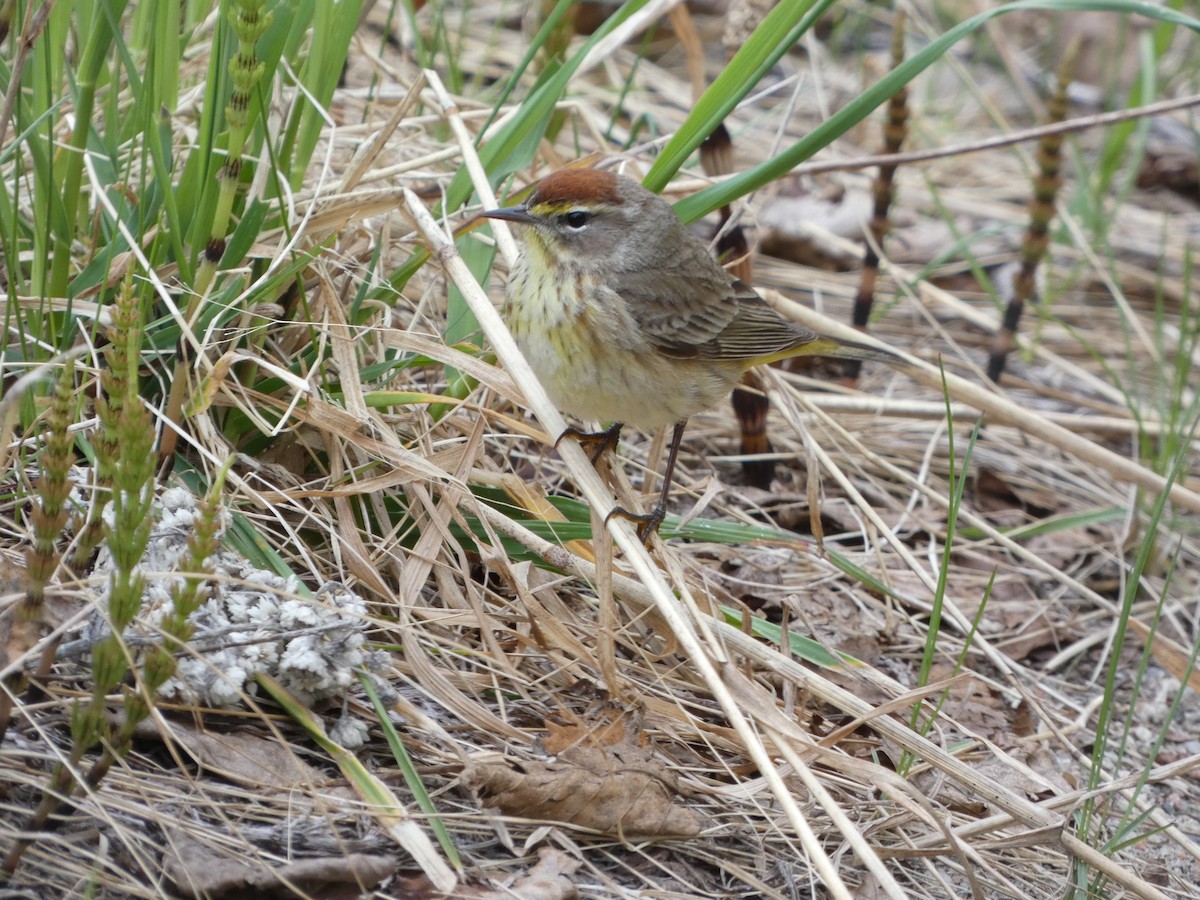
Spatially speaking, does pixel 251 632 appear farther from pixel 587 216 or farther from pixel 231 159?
pixel 587 216

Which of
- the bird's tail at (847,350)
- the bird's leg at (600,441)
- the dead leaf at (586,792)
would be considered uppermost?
the bird's tail at (847,350)

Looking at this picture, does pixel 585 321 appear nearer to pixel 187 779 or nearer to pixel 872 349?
pixel 872 349

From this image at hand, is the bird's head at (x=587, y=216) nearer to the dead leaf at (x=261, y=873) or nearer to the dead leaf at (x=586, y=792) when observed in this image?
the dead leaf at (x=586, y=792)

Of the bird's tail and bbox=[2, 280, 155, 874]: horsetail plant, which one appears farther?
the bird's tail

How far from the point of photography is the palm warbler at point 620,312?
3.19 m

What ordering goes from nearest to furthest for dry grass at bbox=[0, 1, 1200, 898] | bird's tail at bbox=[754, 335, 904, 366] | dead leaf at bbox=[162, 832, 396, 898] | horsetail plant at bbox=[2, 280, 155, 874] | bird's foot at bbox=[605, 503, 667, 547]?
horsetail plant at bbox=[2, 280, 155, 874]
dead leaf at bbox=[162, 832, 396, 898]
dry grass at bbox=[0, 1, 1200, 898]
bird's foot at bbox=[605, 503, 667, 547]
bird's tail at bbox=[754, 335, 904, 366]

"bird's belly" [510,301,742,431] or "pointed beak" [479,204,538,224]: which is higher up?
"pointed beak" [479,204,538,224]

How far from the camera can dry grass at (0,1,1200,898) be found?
2332 mm

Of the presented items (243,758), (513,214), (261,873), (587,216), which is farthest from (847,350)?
(261,873)

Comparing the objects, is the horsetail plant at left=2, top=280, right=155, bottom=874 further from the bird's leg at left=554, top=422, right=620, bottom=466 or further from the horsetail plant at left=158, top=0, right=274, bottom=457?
the bird's leg at left=554, top=422, right=620, bottom=466

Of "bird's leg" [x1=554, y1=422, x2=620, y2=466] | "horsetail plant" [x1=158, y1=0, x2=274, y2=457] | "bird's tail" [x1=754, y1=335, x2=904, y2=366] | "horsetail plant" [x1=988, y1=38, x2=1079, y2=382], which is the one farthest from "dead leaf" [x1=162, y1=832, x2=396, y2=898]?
"horsetail plant" [x1=988, y1=38, x2=1079, y2=382]

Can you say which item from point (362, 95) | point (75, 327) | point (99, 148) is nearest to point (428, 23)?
point (362, 95)

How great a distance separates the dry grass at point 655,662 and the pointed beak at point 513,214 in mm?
311

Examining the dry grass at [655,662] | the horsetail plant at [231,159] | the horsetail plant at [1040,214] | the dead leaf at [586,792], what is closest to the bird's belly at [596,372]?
the dry grass at [655,662]
